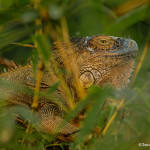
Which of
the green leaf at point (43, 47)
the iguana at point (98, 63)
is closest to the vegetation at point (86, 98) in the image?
the green leaf at point (43, 47)

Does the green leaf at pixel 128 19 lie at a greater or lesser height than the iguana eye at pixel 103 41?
lesser

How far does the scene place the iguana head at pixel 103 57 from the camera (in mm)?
Answer: 3936

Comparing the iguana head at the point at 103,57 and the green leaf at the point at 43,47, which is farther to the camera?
the iguana head at the point at 103,57

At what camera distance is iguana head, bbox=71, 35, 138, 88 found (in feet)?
12.9

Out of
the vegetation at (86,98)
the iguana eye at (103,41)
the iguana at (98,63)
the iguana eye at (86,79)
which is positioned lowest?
the vegetation at (86,98)

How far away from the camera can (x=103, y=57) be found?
158 inches

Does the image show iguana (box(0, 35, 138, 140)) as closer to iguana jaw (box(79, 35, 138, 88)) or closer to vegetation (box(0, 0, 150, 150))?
iguana jaw (box(79, 35, 138, 88))

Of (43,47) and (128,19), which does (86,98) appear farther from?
(128,19)

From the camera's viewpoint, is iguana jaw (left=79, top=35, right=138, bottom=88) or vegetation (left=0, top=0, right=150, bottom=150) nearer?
vegetation (left=0, top=0, right=150, bottom=150)

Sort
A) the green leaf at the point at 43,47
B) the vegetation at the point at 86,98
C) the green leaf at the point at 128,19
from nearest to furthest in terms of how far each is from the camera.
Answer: the vegetation at the point at 86,98, the green leaf at the point at 43,47, the green leaf at the point at 128,19

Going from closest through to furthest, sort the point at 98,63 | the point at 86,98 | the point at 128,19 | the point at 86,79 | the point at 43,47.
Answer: the point at 86,98 → the point at 43,47 → the point at 128,19 → the point at 86,79 → the point at 98,63

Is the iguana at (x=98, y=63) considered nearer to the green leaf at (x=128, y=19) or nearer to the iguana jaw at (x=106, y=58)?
the iguana jaw at (x=106, y=58)

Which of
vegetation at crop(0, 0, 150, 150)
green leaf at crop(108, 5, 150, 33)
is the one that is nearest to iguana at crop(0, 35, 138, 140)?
vegetation at crop(0, 0, 150, 150)

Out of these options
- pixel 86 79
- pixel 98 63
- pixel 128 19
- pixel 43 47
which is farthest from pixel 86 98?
pixel 98 63
